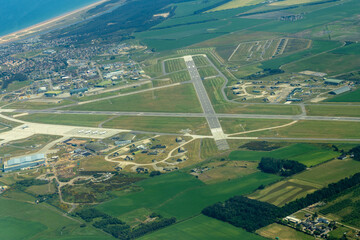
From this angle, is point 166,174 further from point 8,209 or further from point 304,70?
point 304,70

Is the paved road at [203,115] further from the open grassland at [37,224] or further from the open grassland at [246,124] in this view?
the open grassland at [37,224]

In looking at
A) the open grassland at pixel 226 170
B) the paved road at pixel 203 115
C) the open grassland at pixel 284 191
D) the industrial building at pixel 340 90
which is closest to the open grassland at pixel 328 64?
the industrial building at pixel 340 90

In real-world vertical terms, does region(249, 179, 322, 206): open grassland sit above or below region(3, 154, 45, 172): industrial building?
below

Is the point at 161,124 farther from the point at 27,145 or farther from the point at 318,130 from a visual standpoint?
the point at 318,130

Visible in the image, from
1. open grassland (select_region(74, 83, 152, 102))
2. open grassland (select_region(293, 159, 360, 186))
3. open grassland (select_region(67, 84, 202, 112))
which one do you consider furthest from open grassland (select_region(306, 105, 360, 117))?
open grassland (select_region(74, 83, 152, 102))

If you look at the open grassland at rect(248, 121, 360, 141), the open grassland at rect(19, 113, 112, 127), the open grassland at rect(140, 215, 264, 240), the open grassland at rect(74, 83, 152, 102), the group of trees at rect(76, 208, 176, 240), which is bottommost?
the open grassland at rect(140, 215, 264, 240)

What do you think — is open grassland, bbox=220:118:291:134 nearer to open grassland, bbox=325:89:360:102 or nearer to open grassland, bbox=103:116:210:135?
open grassland, bbox=103:116:210:135

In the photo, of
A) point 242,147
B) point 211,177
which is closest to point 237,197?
point 211,177
